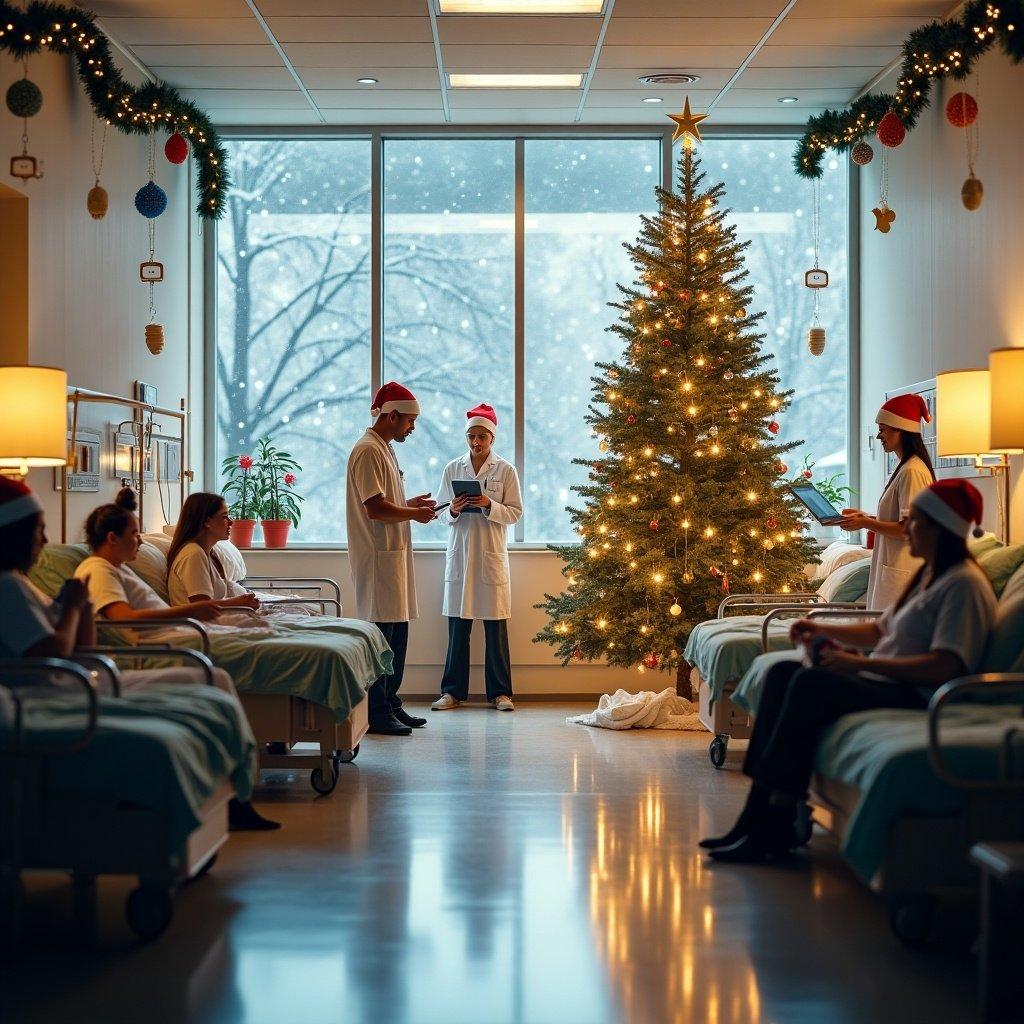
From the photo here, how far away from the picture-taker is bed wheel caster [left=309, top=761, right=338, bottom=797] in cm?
548

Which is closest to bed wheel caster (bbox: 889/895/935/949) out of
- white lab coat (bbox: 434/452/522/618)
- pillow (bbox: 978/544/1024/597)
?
pillow (bbox: 978/544/1024/597)

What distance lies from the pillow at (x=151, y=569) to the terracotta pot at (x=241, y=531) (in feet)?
9.33

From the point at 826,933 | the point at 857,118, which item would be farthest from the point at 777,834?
the point at 857,118

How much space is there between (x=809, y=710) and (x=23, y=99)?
403 cm

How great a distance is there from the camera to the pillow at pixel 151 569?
18.8 feet

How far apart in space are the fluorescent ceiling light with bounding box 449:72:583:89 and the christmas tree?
932mm

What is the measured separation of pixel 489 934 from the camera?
3.57 meters

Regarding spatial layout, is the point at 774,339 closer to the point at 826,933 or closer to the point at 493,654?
the point at 493,654

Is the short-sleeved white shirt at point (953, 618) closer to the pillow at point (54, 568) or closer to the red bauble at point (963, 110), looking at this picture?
the red bauble at point (963, 110)

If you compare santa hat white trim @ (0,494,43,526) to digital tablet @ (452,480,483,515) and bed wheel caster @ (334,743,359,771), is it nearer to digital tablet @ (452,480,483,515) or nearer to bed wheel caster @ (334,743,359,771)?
bed wheel caster @ (334,743,359,771)

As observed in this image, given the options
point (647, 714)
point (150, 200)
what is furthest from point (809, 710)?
point (150, 200)

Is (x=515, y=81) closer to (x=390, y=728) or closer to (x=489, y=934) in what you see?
(x=390, y=728)

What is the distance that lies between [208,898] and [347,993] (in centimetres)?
99

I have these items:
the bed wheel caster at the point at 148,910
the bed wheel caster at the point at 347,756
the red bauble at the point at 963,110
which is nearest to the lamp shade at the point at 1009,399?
the red bauble at the point at 963,110
